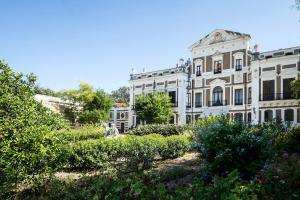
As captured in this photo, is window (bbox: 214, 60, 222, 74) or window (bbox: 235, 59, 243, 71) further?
window (bbox: 214, 60, 222, 74)

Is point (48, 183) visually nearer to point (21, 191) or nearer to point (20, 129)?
point (21, 191)

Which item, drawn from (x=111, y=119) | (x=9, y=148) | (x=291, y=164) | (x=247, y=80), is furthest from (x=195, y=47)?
(x=9, y=148)

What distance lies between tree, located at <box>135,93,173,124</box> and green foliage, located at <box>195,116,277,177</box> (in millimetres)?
31680

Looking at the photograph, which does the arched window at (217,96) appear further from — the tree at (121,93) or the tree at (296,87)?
the tree at (121,93)

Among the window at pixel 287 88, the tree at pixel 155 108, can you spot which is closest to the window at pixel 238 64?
the window at pixel 287 88

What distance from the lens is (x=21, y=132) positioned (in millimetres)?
8812

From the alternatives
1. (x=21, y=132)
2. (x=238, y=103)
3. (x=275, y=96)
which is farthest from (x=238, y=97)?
(x=21, y=132)

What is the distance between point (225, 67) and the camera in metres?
41.1

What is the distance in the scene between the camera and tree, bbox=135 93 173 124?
41.8 metres

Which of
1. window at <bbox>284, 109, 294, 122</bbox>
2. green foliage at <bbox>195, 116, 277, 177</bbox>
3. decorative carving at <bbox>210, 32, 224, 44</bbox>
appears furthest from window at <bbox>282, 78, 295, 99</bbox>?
green foliage at <bbox>195, 116, 277, 177</bbox>

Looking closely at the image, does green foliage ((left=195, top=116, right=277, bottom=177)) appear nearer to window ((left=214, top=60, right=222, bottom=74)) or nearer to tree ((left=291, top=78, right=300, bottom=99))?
tree ((left=291, top=78, right=300, bottom=99))

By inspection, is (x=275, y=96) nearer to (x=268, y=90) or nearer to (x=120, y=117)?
(x=268, y=90)

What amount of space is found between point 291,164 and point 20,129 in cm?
771

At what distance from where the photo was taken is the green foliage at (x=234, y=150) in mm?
9422
